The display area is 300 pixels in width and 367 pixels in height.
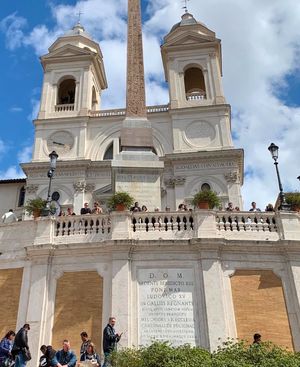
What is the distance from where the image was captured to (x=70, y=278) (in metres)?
15.1

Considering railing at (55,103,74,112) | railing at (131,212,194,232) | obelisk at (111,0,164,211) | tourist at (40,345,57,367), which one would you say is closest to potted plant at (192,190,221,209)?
railing at (131,212,194,232)

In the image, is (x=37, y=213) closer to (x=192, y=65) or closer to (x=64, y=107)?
Result: (x=64, y=107)

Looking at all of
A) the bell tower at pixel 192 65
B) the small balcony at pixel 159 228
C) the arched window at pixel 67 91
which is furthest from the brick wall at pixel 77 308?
A: the arched window at pixel 67 91

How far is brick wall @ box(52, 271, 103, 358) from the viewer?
46.2 ft

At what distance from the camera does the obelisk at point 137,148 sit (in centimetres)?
1970

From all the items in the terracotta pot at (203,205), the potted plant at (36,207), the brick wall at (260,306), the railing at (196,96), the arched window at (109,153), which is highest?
the railing at (196,96)

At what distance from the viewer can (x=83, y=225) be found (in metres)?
15.9

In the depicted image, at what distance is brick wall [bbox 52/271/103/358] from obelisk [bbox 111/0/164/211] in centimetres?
523

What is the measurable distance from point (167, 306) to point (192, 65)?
1272 inches

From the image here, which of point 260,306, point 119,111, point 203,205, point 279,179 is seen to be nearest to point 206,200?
point 203,205

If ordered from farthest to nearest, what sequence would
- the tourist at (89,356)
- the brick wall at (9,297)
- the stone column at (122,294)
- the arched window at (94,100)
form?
the arched window at (94,100)
the brick wall at (9,297)
the stone column at (122,294)
the tourist at (89,356)

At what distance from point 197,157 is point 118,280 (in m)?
23.0

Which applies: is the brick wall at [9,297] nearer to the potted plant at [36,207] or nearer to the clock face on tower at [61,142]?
the potted plant at [36,207]

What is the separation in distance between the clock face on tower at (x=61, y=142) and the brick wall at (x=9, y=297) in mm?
24709
